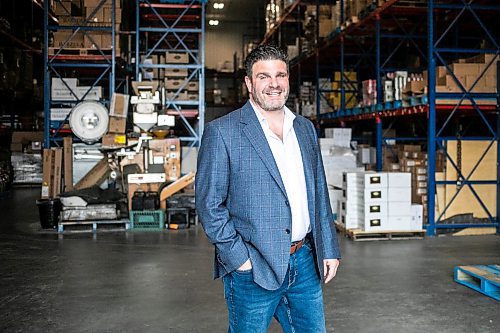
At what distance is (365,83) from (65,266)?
7.10m

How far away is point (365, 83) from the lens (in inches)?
459

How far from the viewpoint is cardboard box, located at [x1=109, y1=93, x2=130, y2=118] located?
10789 millimetres

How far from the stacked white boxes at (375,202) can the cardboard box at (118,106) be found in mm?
→ 4809

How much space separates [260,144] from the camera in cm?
260

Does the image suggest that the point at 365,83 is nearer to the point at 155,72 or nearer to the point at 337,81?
the point at 337,81

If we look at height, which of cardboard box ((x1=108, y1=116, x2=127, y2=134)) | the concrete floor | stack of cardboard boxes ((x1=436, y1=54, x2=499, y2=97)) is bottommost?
the concrete floor

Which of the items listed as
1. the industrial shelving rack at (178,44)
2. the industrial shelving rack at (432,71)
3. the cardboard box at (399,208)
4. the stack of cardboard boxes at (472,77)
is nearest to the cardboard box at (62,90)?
the industrial shelving rack at (178,44)

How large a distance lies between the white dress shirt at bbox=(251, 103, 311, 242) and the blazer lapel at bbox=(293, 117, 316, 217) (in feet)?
0.06

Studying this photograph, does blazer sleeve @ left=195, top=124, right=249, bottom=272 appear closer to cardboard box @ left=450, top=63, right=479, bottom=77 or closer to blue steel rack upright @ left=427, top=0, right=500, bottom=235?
blue steel rack upright @ left=427, top=0, right=500, bottom=235

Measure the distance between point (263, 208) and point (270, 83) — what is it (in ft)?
1.85

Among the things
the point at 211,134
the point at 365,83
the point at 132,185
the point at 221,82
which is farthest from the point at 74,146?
the point at 221,82

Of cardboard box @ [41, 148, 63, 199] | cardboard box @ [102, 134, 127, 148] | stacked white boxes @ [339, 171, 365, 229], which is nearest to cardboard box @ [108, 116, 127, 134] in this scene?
cardboard box @ [102, 134, 127, 148]

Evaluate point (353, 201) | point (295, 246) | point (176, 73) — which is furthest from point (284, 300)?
point (176, 73)

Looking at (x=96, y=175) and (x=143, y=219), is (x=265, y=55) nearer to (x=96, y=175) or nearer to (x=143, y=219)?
(x=143, y=219)
